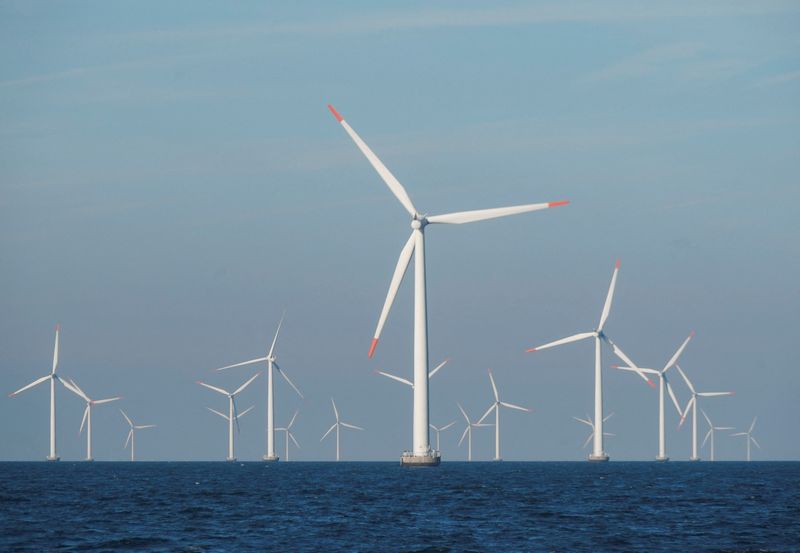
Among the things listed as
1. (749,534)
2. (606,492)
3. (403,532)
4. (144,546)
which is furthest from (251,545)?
(606,492)

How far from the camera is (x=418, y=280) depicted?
431 feet

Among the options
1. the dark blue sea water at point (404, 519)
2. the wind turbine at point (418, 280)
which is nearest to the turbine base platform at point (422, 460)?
the wind turbine at point (418, 280)

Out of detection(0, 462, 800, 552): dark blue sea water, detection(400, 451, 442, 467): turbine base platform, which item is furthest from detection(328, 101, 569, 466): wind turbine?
detection(0, 462, 800, 552): dark blue sea water

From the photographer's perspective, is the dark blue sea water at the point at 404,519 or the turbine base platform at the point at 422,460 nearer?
the dark blue sea water at the point at 404,519

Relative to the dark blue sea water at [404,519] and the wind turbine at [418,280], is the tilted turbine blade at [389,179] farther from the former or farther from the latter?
the dark blue sea water at [404,519]

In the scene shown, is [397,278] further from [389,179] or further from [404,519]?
[404,519]

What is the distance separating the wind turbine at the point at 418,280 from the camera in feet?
419

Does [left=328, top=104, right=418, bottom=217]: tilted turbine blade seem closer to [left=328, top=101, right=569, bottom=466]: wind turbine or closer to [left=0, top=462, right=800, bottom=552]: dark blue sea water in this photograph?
[left=328, top=101, right=569, bottom=466]: wind turbine

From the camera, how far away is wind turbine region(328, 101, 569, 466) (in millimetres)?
127688

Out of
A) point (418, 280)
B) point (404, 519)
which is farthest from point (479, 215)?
point (404, 519)

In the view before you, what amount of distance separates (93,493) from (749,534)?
66001 mm

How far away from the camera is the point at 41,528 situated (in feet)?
235

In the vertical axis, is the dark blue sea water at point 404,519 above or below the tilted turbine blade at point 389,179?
below

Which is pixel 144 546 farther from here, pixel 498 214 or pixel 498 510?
pixel 498 214
